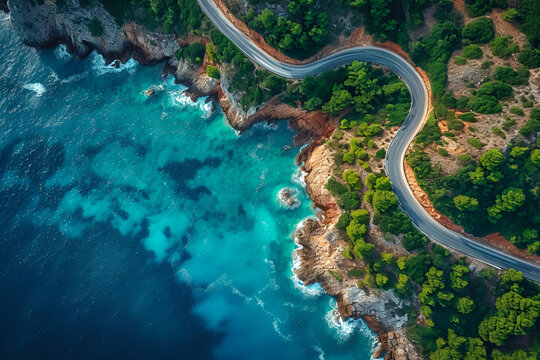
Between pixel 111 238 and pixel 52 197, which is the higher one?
pixel 52 197

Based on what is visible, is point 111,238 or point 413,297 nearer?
point 413,297

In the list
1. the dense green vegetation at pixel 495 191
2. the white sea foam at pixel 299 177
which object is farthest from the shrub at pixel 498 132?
the white sea foam at pixel 299 177

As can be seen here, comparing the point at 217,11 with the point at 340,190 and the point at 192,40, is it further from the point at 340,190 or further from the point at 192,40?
the point at 340,190

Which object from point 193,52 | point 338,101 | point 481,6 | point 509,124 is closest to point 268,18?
point 193,52

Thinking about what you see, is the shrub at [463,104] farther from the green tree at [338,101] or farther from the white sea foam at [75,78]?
the white sea foam at [75,78]

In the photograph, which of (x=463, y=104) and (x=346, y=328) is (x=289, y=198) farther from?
(x=463, y=104)

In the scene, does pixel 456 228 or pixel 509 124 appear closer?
pixel 509 124

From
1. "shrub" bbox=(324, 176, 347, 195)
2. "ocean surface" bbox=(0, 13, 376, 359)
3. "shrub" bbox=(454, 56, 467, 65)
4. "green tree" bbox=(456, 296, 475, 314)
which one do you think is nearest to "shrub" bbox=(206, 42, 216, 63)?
"ocean surface" bbox=(0, 13, 376, 359)

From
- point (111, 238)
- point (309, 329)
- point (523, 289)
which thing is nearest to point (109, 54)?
point (111, 238)
